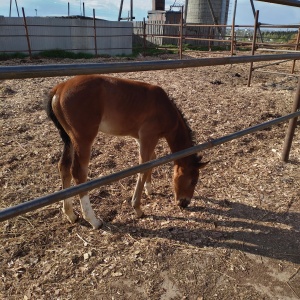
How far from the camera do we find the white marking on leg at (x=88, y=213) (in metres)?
2.53

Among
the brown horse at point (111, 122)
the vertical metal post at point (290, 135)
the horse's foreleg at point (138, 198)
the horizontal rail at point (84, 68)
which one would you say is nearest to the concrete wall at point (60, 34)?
the vertical metal post at point (290, 135)

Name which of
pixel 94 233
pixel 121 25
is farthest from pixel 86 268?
pixel 121 25

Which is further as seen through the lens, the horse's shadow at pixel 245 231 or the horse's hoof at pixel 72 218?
the horse's hoof at pixel 72 218

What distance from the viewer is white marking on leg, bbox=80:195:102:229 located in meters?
2.53

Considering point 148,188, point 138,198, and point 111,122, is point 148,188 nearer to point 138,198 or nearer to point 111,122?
point 138,198

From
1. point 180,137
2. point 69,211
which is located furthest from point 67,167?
point 180,137

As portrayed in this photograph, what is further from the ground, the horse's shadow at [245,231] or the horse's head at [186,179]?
the horse's head at [186,179]

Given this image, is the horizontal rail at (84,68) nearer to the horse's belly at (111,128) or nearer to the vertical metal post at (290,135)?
the horse's belly at (111,128)

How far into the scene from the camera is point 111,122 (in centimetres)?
261

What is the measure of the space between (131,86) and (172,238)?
1.43 m

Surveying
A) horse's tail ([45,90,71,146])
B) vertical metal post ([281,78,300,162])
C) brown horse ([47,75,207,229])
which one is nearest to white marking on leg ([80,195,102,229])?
brown horse ([47,75,207,229])

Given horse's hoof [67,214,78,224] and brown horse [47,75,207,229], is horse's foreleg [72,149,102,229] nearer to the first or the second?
brown horse [47,75,207,229]

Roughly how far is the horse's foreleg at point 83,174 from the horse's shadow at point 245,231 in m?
0.23

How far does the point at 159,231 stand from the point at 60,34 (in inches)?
576
